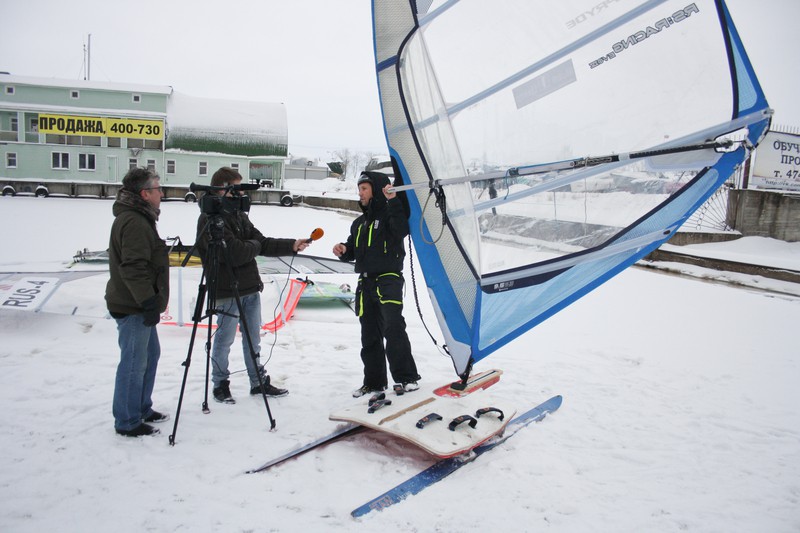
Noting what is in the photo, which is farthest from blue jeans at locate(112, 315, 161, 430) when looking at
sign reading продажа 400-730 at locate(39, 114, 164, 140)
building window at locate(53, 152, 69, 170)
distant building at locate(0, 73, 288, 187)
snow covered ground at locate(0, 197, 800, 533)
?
building window at locate(53, 152, 69, 170)

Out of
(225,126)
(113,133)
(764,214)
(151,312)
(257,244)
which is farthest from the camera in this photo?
(225,126)

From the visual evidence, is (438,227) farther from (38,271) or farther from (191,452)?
(38,271)

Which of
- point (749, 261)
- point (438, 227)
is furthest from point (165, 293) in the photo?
point (749, 261)

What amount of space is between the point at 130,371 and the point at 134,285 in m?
0.55

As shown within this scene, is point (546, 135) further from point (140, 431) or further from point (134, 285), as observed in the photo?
point (140, 431)

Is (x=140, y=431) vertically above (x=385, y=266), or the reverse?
(x=385, y=266)

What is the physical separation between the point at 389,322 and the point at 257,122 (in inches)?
1173

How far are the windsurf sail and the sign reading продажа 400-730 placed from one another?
29.2 metres

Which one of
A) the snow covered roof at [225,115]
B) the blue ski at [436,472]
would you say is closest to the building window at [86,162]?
the snow covered roof at [225,115]

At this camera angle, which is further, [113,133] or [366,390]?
[113,133]

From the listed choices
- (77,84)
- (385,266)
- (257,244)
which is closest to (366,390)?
(385,266)

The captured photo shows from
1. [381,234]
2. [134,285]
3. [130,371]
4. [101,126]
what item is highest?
[101,126]

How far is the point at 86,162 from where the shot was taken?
27750 millimetres

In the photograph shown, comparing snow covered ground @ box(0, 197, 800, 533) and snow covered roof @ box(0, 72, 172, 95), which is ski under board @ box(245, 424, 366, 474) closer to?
snow covered ground @ box(0, 197, 800, 533)
